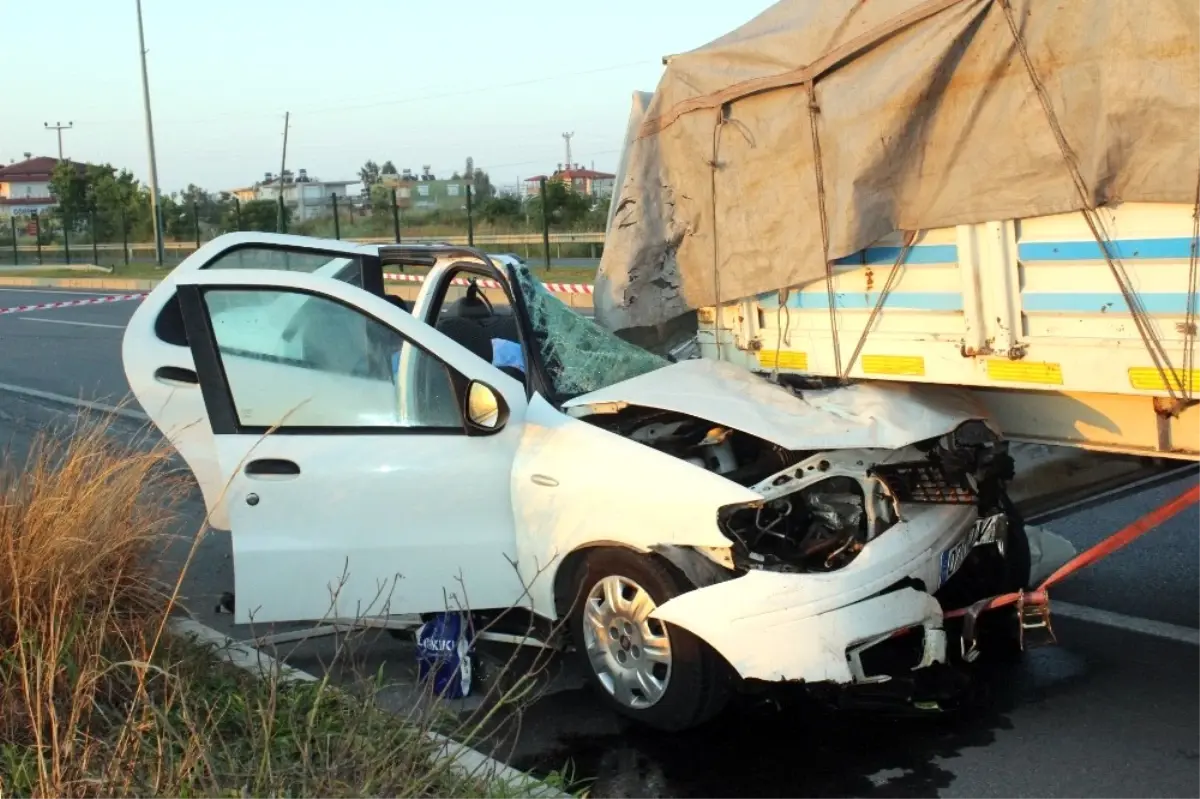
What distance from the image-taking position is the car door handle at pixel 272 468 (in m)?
4.75

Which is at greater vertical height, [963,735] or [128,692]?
[128,692]

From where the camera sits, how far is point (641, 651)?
4340 millimetres

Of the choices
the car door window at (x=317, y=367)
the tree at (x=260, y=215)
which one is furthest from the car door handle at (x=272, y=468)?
the tree at (x=260, y=215)

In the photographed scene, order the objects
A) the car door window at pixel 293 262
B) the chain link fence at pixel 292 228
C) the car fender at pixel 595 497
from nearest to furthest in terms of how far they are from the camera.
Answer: the car fender at pixel 595 497 → the car door window at pixel 293 262 → the chain link fence at pixel 292 228

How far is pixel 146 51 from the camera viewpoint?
35.5 meters

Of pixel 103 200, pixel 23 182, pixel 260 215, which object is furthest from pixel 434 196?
pixel 23 182

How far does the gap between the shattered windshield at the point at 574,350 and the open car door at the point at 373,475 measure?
421 mm

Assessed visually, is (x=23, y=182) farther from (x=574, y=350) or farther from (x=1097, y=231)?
(x=1097, y=231)

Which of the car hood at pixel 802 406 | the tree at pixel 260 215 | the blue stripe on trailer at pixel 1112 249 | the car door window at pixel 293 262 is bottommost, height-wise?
the car hood at pixel 802 406

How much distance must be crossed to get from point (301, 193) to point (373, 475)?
39001 millimetres

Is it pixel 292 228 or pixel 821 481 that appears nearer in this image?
pixel 821 481

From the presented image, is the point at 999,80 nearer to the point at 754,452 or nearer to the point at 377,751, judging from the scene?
the point at 754,452

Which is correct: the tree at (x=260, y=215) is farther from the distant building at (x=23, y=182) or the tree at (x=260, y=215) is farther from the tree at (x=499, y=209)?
the distant building at (x=23, y=182)

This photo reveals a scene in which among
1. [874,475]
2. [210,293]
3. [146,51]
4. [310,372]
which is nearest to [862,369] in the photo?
[874,475]
